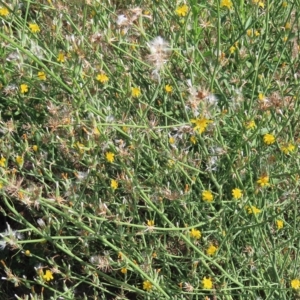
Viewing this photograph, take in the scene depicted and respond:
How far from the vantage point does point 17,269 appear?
2555 millimetres

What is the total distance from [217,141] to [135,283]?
746mm

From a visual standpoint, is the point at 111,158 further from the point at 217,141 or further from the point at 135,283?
the point at 135,283

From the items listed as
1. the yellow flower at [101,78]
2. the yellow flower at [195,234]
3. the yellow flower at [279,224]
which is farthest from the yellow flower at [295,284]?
the yellow flower at [101,78]

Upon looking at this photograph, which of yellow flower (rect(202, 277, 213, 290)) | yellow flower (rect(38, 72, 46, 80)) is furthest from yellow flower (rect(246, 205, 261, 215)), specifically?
yellow flower (rect(38, 72, 46, 80))

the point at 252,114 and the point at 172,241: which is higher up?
the point at 252,114

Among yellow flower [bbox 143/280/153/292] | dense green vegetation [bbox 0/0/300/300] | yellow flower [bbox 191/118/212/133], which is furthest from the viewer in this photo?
yellow flower [bbox 143/280/153/292]

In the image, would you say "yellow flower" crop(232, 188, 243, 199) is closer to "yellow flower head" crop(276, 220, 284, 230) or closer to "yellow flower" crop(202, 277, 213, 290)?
"yellow flower head" crop(276, 220, 284, 230)

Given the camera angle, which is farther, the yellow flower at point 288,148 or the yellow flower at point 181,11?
the yellow flower at point 288,148

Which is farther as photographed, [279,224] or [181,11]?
[279,224]

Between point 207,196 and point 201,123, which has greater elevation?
point 201,123

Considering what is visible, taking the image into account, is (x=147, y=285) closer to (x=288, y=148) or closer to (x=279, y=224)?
(x=279, y=224)

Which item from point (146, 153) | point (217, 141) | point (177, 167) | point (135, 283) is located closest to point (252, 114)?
point (217, 141)

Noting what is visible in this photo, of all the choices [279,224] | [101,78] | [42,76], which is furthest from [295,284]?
[42,76]

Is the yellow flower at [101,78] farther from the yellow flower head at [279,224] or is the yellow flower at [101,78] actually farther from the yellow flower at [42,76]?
the yellow flower head at [279,224]
